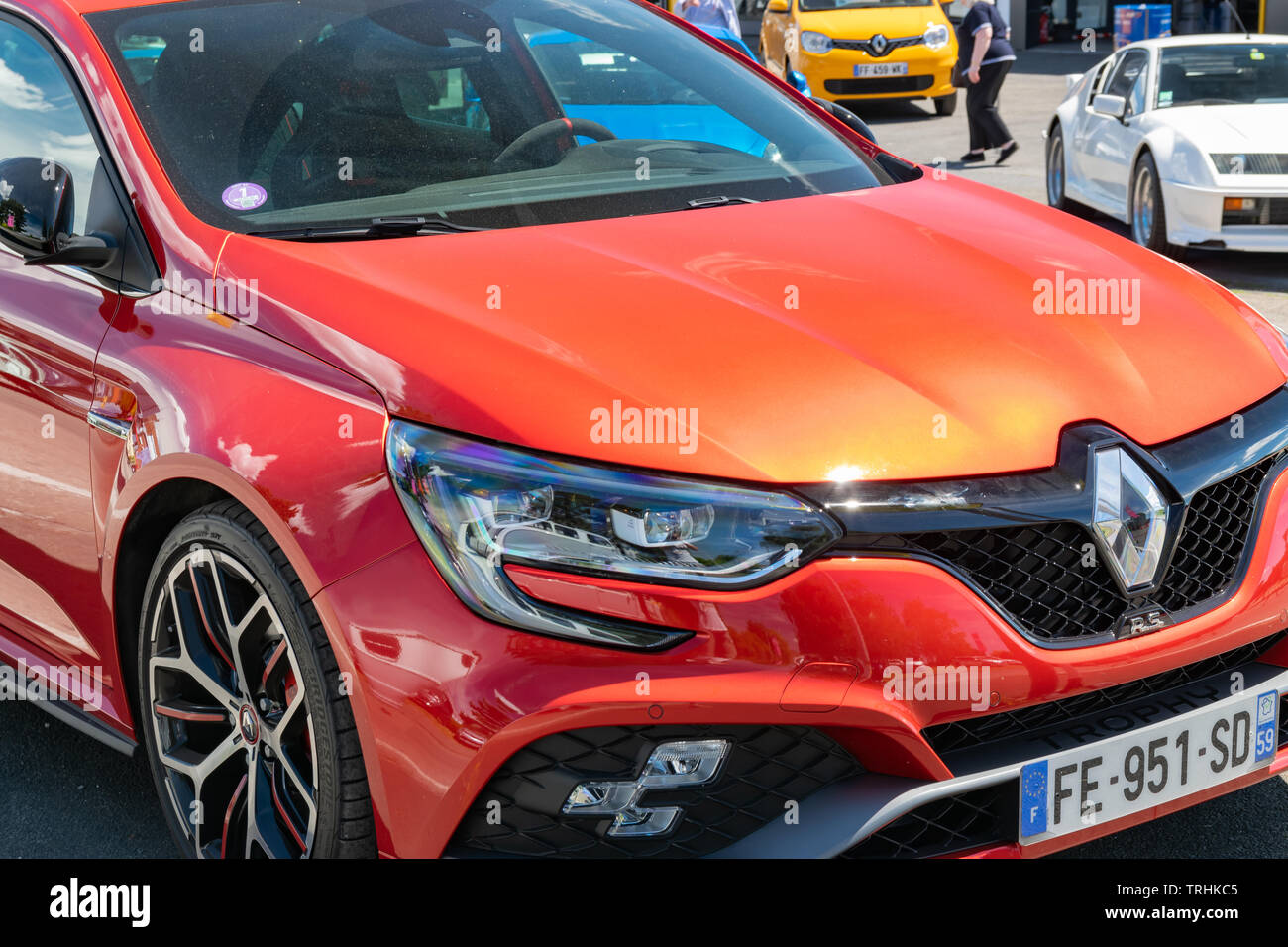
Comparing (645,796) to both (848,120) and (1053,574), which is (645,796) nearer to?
(1053,574)

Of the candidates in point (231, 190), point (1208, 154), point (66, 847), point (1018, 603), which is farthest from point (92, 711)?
point (1208, 154)

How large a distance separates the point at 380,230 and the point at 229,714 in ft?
2.97

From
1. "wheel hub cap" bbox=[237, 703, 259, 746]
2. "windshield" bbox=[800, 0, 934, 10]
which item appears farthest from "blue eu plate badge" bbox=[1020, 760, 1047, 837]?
"windshield" bbox=[800, 0, 934, 10]

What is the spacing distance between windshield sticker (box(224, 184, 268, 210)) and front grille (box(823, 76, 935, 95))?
15.2 m

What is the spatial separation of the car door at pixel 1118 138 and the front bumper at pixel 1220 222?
90cm

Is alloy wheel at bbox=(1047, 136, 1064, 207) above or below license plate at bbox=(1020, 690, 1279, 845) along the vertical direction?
above

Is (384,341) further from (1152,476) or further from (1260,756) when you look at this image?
(1260,756)

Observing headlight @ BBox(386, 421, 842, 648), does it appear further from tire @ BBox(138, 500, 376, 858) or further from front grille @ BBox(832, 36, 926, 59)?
front grille @ BBox(832, 36, 926, 59)

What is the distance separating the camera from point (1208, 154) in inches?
335

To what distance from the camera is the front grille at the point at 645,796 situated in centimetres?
214

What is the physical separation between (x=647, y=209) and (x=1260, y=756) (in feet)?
4.91

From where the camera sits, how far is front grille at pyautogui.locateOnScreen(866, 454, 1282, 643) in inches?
86.0

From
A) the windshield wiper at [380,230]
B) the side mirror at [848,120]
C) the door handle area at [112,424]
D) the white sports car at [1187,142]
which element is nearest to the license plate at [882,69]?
the white sports car at [1187,142]
